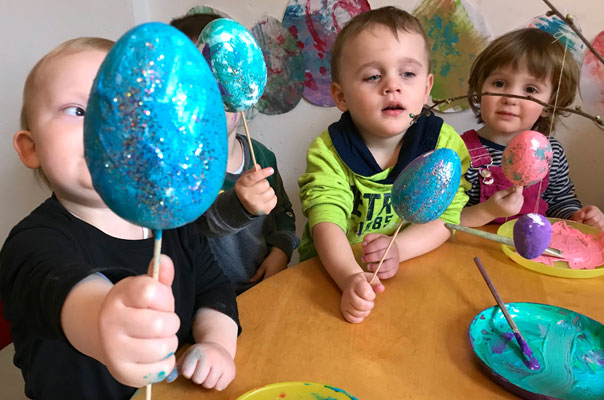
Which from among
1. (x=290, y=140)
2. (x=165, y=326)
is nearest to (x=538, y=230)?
(x=165, y=326)

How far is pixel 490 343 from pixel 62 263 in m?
0.60

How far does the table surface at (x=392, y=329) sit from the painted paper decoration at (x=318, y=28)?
3.64 feet

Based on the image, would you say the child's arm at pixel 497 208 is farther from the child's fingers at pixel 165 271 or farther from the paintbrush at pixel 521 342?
the child's fingers at pixel 165 271

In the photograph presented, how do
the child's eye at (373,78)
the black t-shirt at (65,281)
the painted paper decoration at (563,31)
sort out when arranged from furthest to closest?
1. the painted paper decoration at (563,31)
2. the child's eye at (373,78)
3. the black t-shirt at (65,281)

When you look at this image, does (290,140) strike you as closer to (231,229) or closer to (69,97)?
(231,229)

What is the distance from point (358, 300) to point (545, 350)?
0.95 feet

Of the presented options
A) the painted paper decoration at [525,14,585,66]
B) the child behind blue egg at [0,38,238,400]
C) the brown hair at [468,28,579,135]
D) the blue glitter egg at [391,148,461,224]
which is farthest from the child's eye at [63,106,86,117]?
the painted paper decoration at [525,14,585,66]

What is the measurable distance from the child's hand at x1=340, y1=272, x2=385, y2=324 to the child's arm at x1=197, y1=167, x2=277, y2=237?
0.20m

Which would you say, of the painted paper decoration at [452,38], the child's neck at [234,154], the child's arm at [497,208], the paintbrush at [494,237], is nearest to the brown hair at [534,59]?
the painted paper decoration at [452,38]

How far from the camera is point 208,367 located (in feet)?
1.94

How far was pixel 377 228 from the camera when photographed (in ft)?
3.84

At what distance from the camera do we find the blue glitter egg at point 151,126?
362 mm

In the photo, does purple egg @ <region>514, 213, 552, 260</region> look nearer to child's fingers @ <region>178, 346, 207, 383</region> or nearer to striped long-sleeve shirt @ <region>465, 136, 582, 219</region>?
child's fingers @ <region>178, 346, 207, 383</region>

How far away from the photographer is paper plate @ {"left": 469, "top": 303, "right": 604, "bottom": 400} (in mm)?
626
